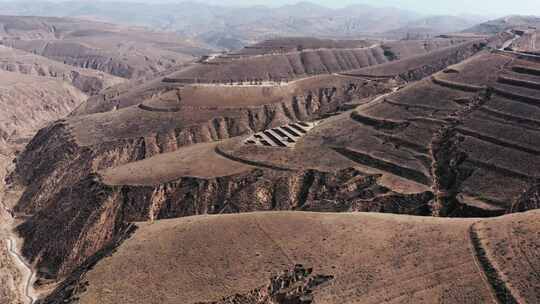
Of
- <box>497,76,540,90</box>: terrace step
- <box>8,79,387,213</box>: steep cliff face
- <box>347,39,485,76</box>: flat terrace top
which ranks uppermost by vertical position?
<box>497,76,540,90</box>: terrace step

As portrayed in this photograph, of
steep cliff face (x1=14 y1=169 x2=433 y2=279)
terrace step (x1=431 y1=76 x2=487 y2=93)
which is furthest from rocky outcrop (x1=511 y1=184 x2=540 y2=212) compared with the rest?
terrace step (x1=431 y1=76 x2=487 y2=93)

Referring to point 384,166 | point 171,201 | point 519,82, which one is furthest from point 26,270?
point 519,82

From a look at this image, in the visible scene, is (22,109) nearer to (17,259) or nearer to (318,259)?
(17,259)

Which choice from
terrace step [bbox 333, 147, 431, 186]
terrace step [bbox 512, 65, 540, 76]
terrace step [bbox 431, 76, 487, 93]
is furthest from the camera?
terrace step [bbox 512, 65, 540, 76]

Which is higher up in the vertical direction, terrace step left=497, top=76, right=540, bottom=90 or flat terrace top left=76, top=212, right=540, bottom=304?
terrace step left=497, top=76, right=540, bottom=90

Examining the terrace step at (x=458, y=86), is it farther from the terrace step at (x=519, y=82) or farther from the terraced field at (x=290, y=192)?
the terrace step at (x=519, y=82)

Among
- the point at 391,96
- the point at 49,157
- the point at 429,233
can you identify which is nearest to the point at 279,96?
the point at 391,96

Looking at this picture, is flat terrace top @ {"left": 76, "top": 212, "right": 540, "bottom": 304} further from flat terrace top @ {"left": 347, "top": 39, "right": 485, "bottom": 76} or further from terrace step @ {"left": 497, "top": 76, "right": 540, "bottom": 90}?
flat terrace top @ {"left": 347, "top": 39, "right": 485, "bottom": 76}

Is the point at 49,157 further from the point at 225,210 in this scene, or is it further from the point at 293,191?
the point at 293,191
